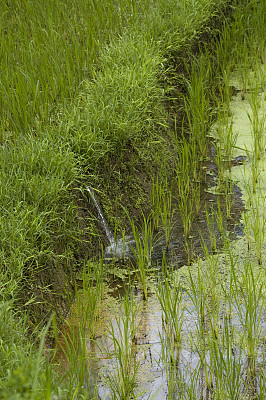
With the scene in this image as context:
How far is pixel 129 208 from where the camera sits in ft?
9.78

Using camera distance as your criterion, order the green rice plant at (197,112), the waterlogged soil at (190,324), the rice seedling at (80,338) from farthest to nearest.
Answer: the green rice plant at (197,112)
the waterlogged soil at (190,324)
the rice seedling at (80,338)

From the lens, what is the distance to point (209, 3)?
4.25m

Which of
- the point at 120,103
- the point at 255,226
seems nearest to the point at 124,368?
the point at 255,226

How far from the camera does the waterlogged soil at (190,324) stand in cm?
193

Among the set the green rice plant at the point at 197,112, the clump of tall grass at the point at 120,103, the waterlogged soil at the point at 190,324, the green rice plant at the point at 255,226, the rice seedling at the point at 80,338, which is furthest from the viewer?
the green rice plant at the point at 197,112

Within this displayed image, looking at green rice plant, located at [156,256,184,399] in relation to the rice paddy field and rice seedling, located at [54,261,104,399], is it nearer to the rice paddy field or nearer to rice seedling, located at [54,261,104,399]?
the rice paddy field

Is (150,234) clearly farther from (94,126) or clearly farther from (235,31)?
(235,31)

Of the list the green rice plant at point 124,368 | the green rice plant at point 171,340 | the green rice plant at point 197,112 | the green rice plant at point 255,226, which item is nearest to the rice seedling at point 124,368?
the green rice plant at point 124,368

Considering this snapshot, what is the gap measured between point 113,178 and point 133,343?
104cm

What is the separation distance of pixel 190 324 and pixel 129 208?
35.3 inches

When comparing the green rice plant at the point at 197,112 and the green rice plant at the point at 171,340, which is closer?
the green rice plant at the point at 171,340

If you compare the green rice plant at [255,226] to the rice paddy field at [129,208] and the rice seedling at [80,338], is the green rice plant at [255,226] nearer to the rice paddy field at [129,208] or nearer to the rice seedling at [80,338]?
the rice paddy field at [129,208]

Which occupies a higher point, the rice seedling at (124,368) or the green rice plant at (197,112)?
the green rice plant at (197,112)

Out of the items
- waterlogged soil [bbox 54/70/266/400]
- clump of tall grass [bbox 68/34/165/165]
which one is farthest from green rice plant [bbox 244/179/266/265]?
clump of tall grass [bbox 68/34/165/165]
